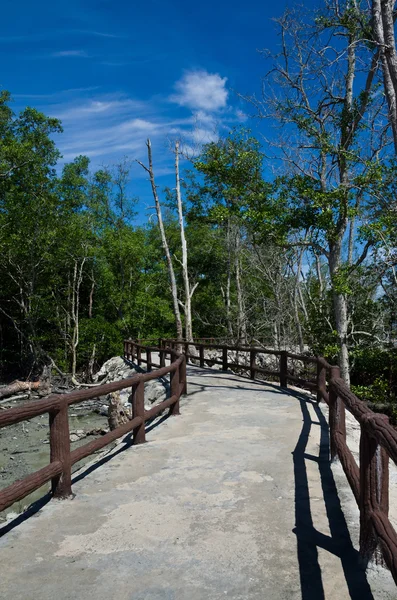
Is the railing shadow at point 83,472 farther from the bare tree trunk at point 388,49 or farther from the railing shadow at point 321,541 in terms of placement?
the bare tree trunk at point 388,49

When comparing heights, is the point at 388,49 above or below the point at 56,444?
above

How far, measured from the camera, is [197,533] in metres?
3.85

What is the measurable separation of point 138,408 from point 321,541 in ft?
11.2

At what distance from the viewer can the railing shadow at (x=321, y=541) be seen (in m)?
3.01

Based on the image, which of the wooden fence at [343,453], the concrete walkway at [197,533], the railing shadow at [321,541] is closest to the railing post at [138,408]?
the wooden fence at [343,453]

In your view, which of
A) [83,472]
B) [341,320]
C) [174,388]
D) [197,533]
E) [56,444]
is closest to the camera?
[197,533]

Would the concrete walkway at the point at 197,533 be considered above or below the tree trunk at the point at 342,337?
below

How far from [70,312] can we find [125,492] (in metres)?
27.9

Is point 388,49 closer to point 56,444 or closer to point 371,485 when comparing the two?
point 371,485

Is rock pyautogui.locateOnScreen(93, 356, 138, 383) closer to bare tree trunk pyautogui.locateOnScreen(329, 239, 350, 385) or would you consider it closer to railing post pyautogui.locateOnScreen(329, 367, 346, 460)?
bare tree trunk pyautogui.locateOnScreen(329, 239, 350, 385)

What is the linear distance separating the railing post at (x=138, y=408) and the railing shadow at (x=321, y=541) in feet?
7.00

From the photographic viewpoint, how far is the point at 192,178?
3059 cm

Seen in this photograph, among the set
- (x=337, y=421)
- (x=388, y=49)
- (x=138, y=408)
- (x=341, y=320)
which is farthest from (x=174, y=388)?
(x=388, y=49)

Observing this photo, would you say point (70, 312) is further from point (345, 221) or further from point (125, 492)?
point (125, 492)
